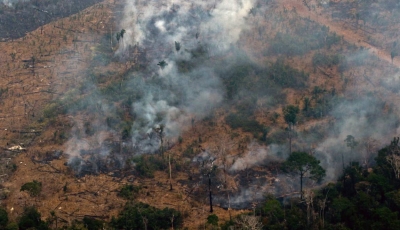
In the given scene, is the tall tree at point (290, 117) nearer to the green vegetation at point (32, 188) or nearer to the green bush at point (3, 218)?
the green vegetation at point (32, 188)

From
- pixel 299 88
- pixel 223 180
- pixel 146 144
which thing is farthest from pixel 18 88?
pixel 299 88

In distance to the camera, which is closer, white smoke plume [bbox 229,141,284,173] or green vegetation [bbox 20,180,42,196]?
green vegetation [bbox 20,180,42,196]

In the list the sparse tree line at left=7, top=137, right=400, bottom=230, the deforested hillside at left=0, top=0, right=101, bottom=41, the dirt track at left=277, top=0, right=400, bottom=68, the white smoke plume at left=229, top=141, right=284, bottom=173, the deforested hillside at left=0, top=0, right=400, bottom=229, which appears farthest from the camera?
the deforested hillside at left=0, top=0, right=101, bottom=41

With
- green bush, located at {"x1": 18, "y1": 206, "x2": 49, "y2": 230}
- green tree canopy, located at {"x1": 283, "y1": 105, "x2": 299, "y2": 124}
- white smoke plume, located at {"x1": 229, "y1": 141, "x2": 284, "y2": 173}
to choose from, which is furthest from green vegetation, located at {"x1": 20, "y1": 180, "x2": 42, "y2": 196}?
green tree canopy, located at {"x1": 283, "y1": 105, "x2": 299, "y2": 124}

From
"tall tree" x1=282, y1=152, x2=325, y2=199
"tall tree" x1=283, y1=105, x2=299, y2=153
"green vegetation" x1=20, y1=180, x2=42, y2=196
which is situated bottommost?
"green vegetation" x1=20, y1=180, x2=42, y2=196

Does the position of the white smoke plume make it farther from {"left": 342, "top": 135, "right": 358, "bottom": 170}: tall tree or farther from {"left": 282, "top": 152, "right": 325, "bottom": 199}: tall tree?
{"left": 342, "top": 135, "right": 358, "bottom": 170}: tall tree

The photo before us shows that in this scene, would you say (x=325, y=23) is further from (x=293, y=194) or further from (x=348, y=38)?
(x=293, y=194)

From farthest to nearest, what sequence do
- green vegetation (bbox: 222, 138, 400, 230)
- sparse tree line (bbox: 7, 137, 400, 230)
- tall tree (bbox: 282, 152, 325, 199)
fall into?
tall tree (bbox: 282, 152, 325, 199) → sparse tree line (bbox: 7, 137, 400, 230) → green vegetation (bbox: 222, 138, 400, 230)

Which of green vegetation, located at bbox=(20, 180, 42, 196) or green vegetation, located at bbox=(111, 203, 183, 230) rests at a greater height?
green vegetation, located at bbox=(20, 180, 42, 196)

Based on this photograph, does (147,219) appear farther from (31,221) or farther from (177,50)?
(177,50)
